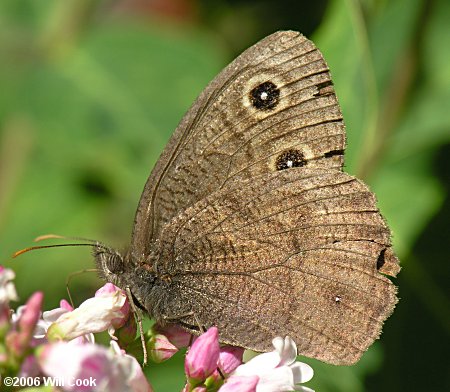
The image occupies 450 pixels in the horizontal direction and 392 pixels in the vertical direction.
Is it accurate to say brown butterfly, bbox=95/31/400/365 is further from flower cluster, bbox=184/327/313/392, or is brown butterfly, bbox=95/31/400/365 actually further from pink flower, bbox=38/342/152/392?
pink flower, bbox=38/342/152/392

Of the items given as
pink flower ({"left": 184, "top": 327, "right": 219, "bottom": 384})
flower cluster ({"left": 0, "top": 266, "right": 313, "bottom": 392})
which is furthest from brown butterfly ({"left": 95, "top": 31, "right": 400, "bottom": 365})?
pink flower ({"left": 184, "top": 327, "right": 219, "bottom": 384})

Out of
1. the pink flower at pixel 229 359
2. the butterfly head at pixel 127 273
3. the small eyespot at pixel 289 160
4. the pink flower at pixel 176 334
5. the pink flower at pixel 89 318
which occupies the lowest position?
the pink flower at pixel 229 359

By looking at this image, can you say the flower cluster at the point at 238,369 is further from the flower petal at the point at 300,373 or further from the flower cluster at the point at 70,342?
the flower cluster at the point at 70,342

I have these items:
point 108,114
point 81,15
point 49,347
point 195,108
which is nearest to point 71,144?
point 108,114

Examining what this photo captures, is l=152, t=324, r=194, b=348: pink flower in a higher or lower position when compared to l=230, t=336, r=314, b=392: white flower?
higher

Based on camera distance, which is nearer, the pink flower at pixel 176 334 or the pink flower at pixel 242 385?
the pink flower at pixel 242 385

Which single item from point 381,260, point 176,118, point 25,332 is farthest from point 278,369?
point 176,118

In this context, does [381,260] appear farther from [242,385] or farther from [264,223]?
[242,385]

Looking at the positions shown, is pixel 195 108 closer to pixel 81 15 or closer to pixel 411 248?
pixel 411 248

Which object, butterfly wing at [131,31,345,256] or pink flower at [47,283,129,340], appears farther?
Answer: butterfly wing at [131,31,345,256]

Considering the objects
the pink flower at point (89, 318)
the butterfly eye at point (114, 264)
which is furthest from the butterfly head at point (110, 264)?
the pink flower at point (89, 318)
